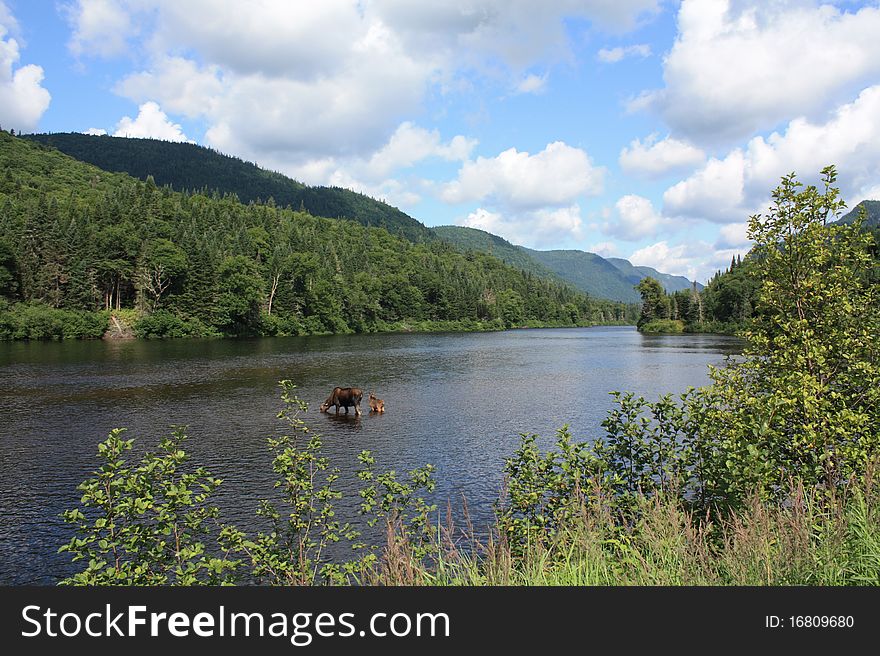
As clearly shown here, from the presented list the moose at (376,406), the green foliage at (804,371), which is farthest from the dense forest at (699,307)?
the green foliage at (804,371)

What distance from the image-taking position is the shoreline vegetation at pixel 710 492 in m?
7.54

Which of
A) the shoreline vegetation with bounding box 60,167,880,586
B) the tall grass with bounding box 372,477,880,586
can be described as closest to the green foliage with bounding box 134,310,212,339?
the shoreline vegetation with bounding box 60,167,880,586

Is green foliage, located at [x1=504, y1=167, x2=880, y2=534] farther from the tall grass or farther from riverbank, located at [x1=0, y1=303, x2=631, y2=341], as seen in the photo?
riverbank, located at [x1=0, y1=303, x2=631, y2=341]

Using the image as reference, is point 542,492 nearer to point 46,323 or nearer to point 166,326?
point 46,323

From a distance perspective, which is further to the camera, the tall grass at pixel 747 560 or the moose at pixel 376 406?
the moose at pixel 376 406

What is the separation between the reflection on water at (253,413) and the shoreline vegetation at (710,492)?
6966mm

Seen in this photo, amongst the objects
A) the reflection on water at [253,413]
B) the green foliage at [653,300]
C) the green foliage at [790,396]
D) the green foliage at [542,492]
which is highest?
the green foliage at [653,300]

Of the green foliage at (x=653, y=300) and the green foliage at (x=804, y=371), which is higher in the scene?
the green foliage at (x=653, y=300)

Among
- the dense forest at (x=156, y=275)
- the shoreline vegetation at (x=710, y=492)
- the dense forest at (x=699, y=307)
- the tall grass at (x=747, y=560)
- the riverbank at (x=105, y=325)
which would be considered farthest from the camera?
the dense forest at (x=699, y=307)

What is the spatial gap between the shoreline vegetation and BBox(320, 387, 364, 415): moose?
22.1 m

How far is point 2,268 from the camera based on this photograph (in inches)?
3723

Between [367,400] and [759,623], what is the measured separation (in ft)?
114

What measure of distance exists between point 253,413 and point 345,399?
5624 millimetres

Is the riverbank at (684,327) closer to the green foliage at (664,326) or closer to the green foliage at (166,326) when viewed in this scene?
A: the green foliage at (664,326)
